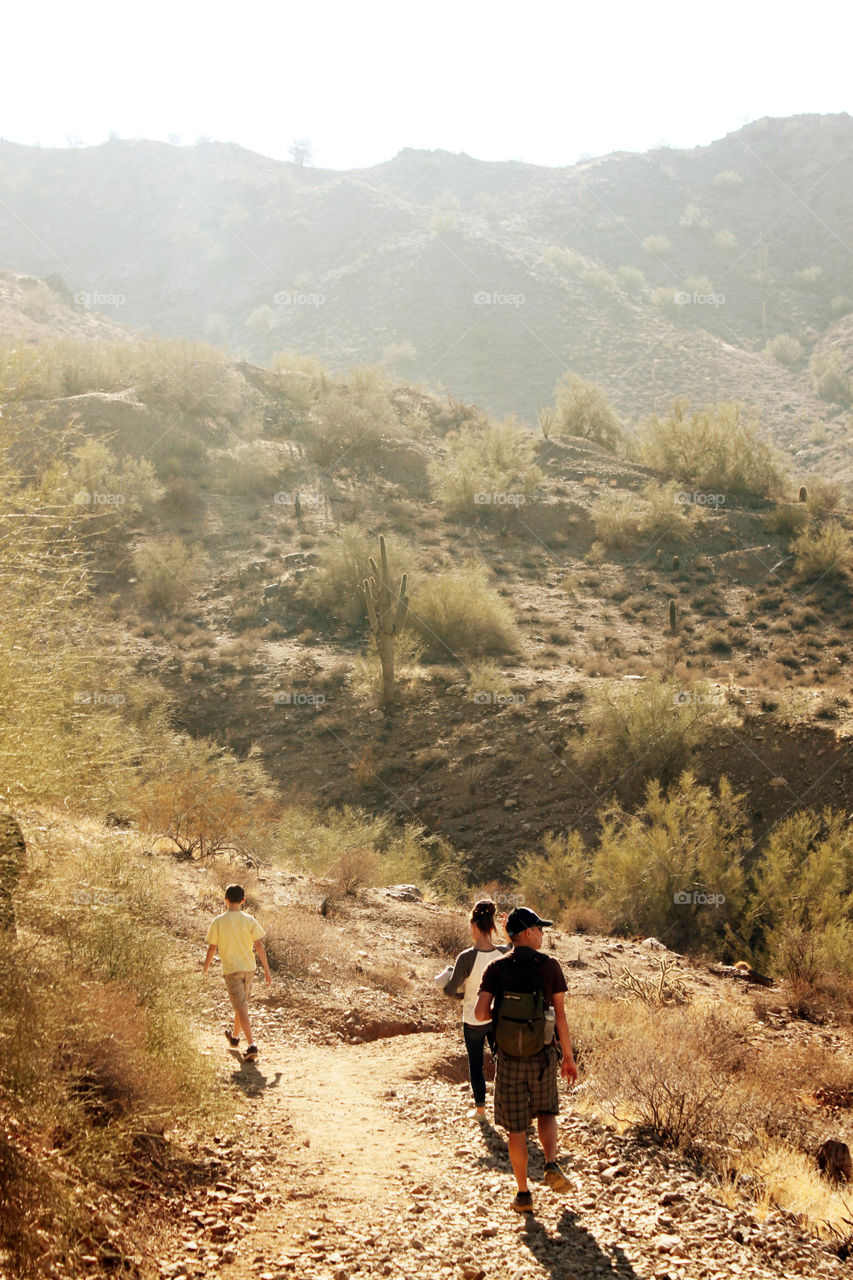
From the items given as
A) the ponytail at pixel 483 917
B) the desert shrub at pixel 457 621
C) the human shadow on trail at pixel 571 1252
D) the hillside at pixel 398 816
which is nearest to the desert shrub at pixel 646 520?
the hillside at pixel 398 816

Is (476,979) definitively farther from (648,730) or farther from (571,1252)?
(648,730)

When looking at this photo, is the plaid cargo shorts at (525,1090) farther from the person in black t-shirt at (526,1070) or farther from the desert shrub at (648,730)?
the desert shrub at (648,730)

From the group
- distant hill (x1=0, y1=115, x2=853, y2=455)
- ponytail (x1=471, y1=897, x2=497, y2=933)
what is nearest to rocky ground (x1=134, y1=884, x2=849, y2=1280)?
ponytail (x1=471, y1=897, x2=497, y2=933)

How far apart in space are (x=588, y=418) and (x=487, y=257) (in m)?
29.6

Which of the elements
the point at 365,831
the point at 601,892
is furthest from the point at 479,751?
the point at 601,892

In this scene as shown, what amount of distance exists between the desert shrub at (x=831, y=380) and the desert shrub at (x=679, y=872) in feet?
158

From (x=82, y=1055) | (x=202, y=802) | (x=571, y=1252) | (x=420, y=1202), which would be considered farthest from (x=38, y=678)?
(x=202, y=802)

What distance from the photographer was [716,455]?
38.5 meters

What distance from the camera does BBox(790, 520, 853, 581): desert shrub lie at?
100 ft

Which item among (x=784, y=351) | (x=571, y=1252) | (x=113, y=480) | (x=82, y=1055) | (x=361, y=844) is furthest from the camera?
(x=784, y=351)

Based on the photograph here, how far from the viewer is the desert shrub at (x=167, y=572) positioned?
97.2 feet

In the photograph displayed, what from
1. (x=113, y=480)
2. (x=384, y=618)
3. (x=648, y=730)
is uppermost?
(x=113, y=480)

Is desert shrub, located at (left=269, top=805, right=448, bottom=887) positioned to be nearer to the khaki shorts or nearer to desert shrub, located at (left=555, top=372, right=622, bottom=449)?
the khaki shorts

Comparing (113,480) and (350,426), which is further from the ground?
(350,426)
